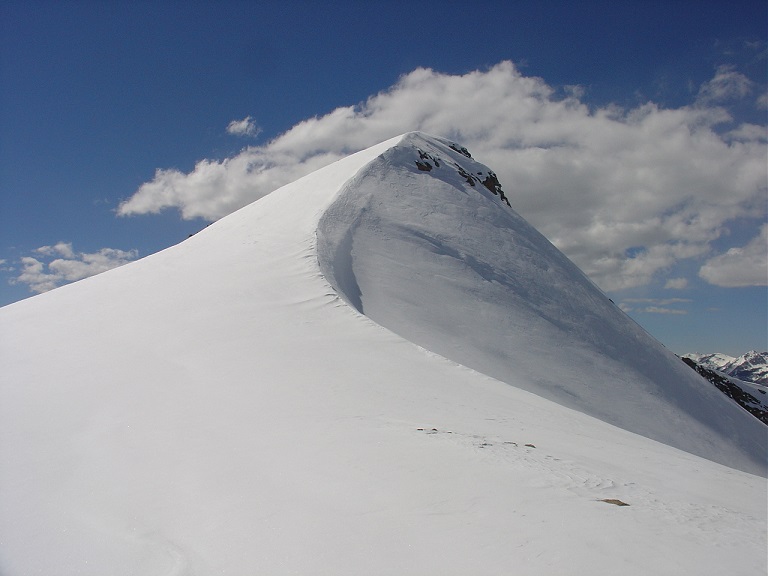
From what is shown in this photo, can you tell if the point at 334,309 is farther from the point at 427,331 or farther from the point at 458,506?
the point at 458,506

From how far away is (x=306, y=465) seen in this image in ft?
22.7

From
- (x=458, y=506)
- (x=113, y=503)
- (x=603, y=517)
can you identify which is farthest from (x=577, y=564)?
(x=113, y=503)

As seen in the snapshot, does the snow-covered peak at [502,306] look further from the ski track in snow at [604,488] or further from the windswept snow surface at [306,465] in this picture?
the ski track in snow at [604,488]

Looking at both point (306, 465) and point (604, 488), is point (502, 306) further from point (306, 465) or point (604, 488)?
point (306, 465)

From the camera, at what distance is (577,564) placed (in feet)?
14.5

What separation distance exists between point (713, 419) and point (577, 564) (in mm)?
24856

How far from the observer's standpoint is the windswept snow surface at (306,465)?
4.92m

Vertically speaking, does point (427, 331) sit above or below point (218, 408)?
above

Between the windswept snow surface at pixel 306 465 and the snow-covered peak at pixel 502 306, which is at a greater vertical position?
the snow-covered peak at pixel 502 306

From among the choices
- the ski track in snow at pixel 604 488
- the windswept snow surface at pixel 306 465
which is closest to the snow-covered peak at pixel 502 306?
the windswept snow surface at pixel 306 465

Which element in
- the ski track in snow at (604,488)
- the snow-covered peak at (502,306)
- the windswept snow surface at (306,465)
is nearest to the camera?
the windswept snow surface at (306,465)

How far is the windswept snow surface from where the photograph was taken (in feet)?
16.1

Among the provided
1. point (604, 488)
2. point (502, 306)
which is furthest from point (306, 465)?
point (502, 306)

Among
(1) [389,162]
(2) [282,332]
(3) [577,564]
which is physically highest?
(1) [389,162]
